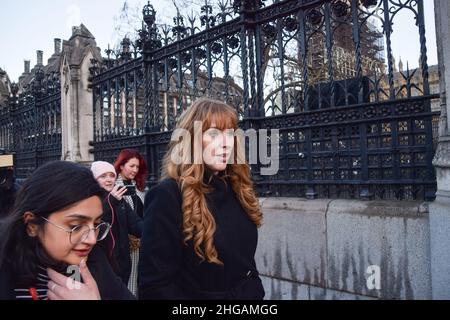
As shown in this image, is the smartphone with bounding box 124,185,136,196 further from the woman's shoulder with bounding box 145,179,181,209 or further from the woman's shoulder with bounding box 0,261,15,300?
the woman's shoulder with bounding box 0,261,15,300

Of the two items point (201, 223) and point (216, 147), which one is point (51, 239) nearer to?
point (201, 223)

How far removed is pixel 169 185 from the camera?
2.20m

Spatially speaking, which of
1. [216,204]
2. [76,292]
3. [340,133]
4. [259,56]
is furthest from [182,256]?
[259,56]

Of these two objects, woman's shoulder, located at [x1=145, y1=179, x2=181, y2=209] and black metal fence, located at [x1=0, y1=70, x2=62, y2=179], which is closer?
woman's shoulder, located at [x1=145, y1=179, x2=181, y2=209]

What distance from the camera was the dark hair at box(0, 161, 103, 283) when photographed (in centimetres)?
157

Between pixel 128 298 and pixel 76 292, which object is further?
pixel 128 298

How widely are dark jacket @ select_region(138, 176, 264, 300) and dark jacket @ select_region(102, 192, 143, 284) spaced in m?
1.46

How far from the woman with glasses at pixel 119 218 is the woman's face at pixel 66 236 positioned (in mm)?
1830

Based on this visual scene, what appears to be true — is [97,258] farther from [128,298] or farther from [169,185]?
[169,185]

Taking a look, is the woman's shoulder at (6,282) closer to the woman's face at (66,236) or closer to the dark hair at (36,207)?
the dark hair at (36,207)

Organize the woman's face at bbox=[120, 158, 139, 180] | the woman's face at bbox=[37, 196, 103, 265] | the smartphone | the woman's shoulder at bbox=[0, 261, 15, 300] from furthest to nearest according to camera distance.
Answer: the woman's face at bbox=[120, 158, 139, 180], the smartphone, the woman's face at bbox=[37, 196, 103, 265], the woman's shoulder at bbox=[0, 261, 15, 300]

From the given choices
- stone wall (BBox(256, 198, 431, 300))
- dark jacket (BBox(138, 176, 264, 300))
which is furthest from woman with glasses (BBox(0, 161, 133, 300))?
stone wall (BBox(256, 198, 431, 300))

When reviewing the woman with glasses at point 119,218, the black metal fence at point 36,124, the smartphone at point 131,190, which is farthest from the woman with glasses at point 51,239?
the black metal fence at point 36,124

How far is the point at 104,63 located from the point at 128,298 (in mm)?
8321
